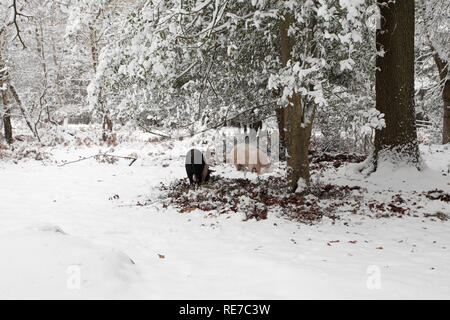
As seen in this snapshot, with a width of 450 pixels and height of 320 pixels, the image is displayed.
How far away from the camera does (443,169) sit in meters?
8.73

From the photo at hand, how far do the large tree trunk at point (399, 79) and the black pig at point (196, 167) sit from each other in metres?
4.40

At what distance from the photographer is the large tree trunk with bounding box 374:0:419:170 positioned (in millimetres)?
7148

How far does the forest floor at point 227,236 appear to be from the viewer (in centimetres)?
284

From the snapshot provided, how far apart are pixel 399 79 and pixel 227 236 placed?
5.31 metres

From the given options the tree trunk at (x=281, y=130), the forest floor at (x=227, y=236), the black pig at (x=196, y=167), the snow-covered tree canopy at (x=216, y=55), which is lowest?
the forest floor at (x=227, y=236)

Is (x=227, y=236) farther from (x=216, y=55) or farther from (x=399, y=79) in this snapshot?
(x=399, y=79)

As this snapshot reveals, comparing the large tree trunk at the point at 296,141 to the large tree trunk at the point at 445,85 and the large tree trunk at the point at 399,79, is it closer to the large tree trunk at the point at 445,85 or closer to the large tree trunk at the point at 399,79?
the large tree trunk at the point at 399,79

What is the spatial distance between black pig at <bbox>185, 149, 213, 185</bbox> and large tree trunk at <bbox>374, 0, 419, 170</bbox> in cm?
440

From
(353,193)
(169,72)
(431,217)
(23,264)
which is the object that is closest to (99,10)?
(169,72)

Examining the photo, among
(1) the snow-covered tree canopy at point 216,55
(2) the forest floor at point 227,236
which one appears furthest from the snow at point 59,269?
(1) the snow-covered tree canopy at point 216,55

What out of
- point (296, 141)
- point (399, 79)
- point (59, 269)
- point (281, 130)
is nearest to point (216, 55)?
point (296, 141)

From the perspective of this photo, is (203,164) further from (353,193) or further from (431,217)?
(431,217)

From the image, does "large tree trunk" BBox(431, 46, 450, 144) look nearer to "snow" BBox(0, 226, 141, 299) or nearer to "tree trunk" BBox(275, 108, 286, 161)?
"tree trunk" BBox(275, 108, 286, 161)

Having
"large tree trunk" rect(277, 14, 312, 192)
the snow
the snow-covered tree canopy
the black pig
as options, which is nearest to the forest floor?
the snow
